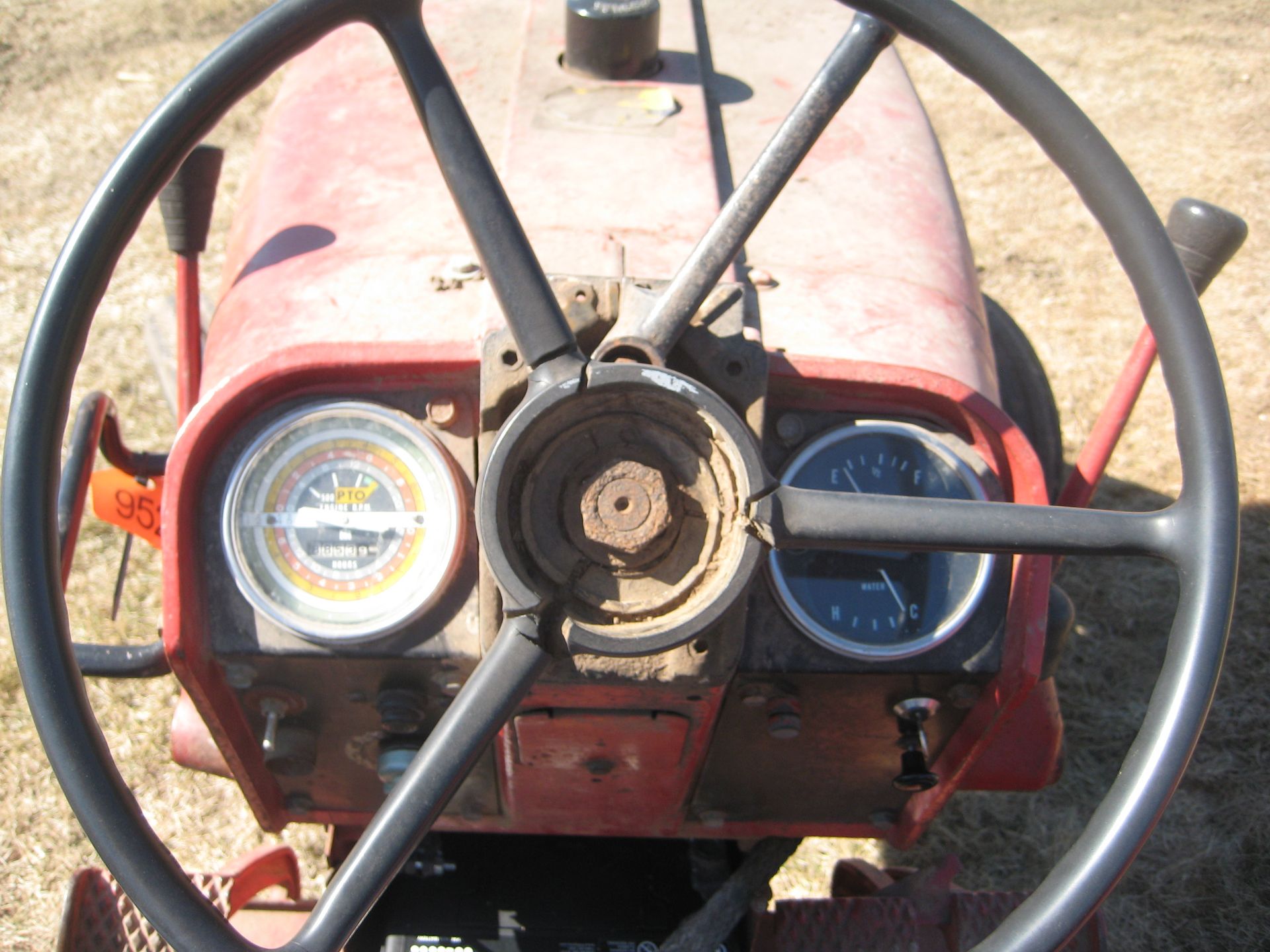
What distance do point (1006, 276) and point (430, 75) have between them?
8.70 ft

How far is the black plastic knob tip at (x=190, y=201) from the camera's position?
1.65m

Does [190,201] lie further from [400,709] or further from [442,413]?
[400,709]

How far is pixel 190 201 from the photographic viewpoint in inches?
65.4

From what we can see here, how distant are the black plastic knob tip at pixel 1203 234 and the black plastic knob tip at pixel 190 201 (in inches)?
53.0

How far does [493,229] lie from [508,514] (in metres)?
0.26

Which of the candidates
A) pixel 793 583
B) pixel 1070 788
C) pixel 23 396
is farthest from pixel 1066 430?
pixel 23 396

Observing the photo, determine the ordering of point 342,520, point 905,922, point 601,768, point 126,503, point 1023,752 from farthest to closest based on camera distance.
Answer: point 126,503, point 1023,752, point 905,922, point 601,768, point 342,520

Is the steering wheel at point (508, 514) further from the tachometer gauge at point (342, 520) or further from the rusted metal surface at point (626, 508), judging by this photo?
the tachometer gauge at point (342, 520)

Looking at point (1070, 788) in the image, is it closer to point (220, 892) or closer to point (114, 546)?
point (220, 892)

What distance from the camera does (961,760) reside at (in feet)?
4.58

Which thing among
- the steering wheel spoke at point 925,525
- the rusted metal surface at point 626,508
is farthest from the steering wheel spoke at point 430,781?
the steering wheel spoke at point 925,525

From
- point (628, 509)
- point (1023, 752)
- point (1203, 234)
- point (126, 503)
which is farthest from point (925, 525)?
point (126, 503)

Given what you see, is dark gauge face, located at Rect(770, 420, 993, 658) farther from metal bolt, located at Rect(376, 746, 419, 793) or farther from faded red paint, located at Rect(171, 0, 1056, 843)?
metal bolt, located at Rect(376, 746, 419, 793)

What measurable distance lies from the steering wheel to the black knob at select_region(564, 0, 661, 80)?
0.72 metres
